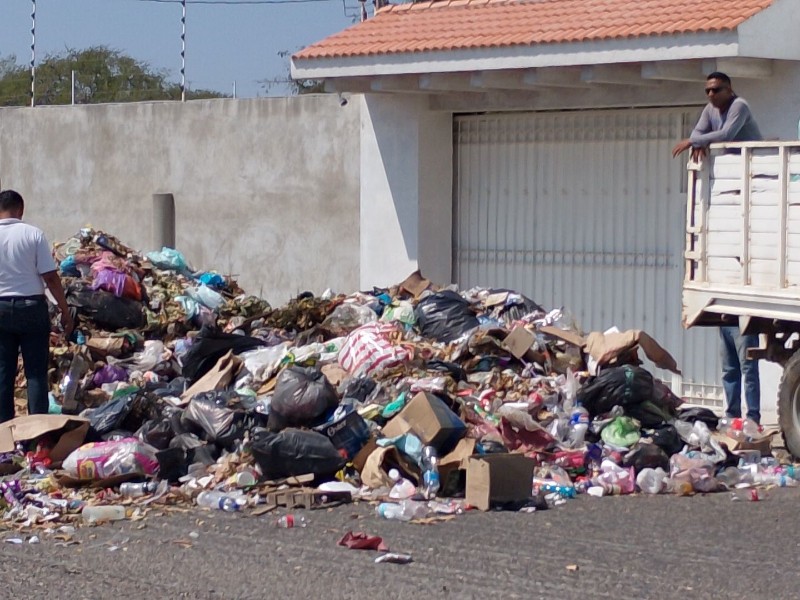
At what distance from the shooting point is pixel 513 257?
13.8 m

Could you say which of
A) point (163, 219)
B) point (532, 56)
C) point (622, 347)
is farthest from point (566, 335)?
point (163, 219)

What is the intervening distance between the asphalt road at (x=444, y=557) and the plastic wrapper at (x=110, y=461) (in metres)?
0.76

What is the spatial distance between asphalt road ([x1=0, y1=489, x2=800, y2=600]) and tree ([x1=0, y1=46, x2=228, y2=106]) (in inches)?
801

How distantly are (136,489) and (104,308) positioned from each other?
4.04 meters

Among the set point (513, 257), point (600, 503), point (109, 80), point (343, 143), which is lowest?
point (600, 503)

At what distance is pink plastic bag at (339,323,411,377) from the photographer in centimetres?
1005

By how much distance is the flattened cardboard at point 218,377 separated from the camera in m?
10.1

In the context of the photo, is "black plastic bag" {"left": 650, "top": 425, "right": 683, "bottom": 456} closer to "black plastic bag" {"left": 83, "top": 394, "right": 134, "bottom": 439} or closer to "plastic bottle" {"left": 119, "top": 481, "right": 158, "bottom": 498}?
"plastic bottle" {"left": 119, "top": 481, "right": 158, "bottom": 498}

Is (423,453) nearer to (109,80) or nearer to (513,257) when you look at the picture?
Answer: (513,257)

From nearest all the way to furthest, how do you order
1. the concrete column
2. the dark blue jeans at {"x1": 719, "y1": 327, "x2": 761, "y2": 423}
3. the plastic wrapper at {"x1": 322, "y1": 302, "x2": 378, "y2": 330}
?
the dark blue jeans at {"x1": 719, "y1": 327, "x2": 761, "y2": 423}, the plastic wrapper at {"x1": 322, "y1": 302, "x2": 378, "y2": 330}, the concrete column

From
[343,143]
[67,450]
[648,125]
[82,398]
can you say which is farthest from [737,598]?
[343,143]

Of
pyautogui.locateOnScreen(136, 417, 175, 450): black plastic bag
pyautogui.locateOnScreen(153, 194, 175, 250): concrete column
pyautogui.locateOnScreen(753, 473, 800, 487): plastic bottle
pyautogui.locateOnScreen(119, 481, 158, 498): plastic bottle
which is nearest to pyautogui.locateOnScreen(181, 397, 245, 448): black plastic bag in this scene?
pyautogui.locateOnScreen(136, 417, 175, 450): black plastic bag

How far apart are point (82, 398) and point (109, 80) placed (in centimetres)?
2519

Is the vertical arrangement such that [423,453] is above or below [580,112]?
below
